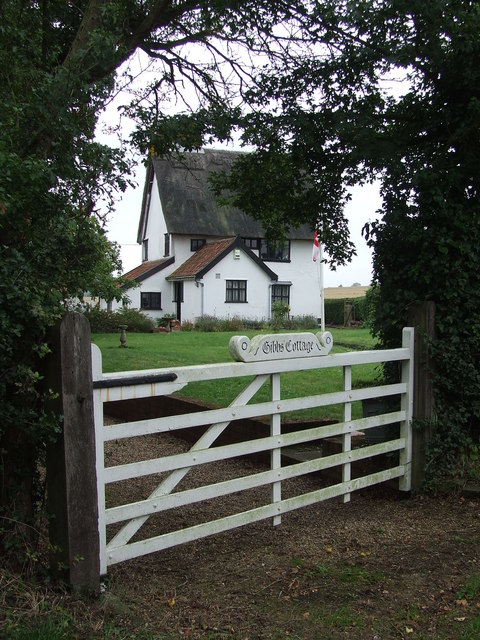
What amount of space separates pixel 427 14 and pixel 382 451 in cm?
406

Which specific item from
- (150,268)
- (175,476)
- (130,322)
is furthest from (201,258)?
(175,476)

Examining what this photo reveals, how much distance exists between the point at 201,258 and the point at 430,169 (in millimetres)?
30088

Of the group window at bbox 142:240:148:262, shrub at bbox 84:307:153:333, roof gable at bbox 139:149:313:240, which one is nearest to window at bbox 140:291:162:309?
roof gable at bbox 139:149:313:240

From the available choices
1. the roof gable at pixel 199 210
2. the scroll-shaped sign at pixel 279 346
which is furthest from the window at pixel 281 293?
the scroll-shaped sign at pixel 279 346

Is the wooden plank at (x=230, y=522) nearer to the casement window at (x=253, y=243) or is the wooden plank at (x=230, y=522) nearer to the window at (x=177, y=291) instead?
the window at (x=177, y=291)

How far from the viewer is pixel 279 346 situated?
484cm

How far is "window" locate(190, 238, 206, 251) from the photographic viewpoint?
38.2 metres

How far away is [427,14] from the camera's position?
6105 millimetres

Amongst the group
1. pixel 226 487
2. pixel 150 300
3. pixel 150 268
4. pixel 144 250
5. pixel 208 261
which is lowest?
pixel 226 487

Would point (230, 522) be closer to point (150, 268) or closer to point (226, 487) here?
point (226, 487)

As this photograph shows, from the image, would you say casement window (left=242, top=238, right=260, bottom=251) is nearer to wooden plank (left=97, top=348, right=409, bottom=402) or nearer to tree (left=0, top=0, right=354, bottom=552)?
tree (left=0, top=0, right=354, bottom=552)

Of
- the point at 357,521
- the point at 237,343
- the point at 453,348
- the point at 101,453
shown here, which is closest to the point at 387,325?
the point at 453,348

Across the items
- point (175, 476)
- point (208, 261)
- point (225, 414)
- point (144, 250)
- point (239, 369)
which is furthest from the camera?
point (144, 250)

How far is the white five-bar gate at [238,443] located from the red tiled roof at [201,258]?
28.4 metres
